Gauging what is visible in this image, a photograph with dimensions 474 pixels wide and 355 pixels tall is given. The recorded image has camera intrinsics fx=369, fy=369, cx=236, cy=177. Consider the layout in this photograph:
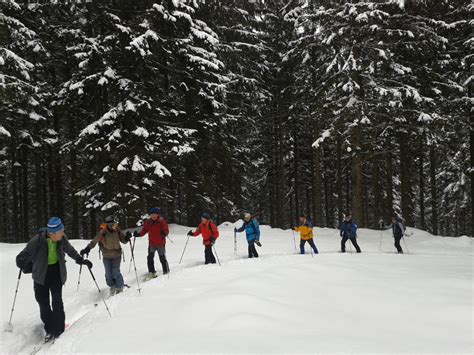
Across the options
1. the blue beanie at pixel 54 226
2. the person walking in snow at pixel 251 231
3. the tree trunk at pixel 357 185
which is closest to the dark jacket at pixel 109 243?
the blue beanie at pixel 54 226

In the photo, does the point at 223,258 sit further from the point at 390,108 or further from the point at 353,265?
the point at 390,108

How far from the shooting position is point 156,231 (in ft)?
34.0

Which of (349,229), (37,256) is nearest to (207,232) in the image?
(37,256)

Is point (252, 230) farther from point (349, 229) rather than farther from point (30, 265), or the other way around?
point (30, 265)

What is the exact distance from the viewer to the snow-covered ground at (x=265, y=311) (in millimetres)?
5336

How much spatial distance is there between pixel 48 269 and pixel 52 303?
595 millimetres

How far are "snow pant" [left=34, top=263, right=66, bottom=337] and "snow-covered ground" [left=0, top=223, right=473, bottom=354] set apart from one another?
26 cm

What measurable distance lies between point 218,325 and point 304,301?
2.29 meters

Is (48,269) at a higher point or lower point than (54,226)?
lower

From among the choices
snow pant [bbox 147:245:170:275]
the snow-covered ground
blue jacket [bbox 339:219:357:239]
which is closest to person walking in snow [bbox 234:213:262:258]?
the snow-covered ground

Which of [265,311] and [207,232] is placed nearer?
[265,311]

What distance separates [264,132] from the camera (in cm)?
2992

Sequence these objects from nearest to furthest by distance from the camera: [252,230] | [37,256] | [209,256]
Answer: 1. [37,256]
2. [209,256]
3. [252,230]

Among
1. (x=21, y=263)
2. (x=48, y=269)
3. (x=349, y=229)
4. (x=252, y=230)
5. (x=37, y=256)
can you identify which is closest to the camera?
(x=21, y=263)
